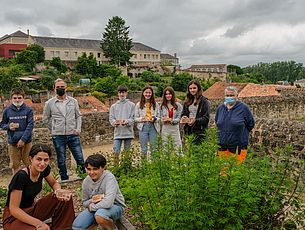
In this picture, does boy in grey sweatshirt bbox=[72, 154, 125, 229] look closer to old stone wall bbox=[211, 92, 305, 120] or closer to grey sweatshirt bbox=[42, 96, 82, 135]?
grey sweatshirt bbox=[42, 96, 82, 135]

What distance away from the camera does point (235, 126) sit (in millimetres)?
5055

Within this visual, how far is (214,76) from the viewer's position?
241 feet

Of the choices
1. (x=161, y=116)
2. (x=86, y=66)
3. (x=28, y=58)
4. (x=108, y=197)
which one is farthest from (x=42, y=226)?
(x=28, y=58)

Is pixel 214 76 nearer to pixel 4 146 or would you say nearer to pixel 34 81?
pixel 34 81

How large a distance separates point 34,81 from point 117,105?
45.1 meters

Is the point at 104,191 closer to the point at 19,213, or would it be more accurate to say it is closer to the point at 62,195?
the point at 62,195

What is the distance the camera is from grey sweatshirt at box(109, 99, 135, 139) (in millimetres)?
6469

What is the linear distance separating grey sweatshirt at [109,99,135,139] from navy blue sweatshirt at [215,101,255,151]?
6.07ft

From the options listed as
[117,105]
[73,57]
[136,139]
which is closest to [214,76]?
[73,57]

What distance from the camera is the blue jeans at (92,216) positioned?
3.78 m

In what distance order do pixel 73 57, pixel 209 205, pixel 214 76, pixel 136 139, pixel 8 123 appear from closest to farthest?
pixel 209 205
pixel 8 123
pixel 136 139
pixel 214 76
pixel 73 57

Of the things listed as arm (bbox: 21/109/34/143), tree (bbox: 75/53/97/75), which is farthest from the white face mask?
tree (bbox: 75/53/97/75)

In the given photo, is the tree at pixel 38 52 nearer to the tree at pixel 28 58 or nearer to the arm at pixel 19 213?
the tree at pixel 28 58

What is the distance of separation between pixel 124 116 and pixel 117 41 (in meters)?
71.2
